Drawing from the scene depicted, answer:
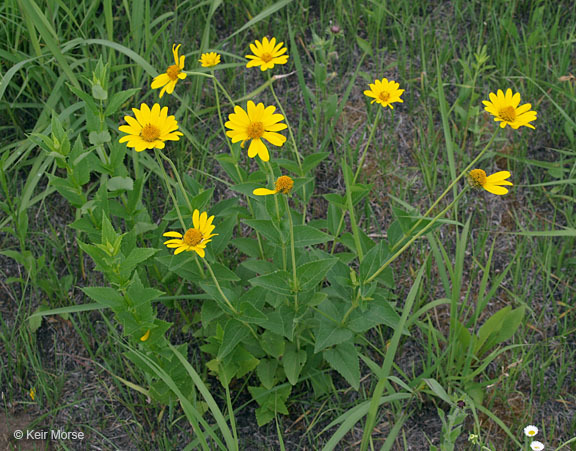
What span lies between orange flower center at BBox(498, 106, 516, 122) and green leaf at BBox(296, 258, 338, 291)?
0.62 metres

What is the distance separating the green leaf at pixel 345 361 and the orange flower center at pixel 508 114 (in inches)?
31.2

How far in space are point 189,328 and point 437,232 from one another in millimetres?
1028

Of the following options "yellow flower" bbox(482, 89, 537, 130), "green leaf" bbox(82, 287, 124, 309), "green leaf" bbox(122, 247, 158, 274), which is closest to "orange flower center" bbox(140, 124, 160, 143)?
"green leaf" bbox(122, 247, 158, 274)

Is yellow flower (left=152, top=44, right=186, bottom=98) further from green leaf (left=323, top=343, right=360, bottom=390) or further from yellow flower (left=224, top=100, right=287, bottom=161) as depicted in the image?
green leaf (left=323, top=343, right=360, bottom=390)

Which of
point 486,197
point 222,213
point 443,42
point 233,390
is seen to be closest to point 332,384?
point 233,390

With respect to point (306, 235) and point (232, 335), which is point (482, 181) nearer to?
point (306, 235)

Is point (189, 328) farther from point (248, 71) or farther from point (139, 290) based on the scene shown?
point (248, 71)

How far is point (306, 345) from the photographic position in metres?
1.85

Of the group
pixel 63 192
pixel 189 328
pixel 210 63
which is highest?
pixel 210 63

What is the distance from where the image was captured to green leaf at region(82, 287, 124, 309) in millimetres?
1465

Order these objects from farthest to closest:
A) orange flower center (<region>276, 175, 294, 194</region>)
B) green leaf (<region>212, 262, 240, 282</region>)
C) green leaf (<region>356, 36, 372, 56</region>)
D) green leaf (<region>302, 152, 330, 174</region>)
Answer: green leaf (<region>356, 36, 372, 56</region>)
green leaf (<region>302, 152, 330, 174</region>)
green leaf (<region>212, 262, 240, 282</region>)
orange flower center (<region>276, 175, 294, 194</region>)

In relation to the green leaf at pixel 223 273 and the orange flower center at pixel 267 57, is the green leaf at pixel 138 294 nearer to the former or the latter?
the green leaf at pixel 223 273

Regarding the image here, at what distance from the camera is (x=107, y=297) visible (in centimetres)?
149

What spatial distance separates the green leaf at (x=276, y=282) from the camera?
1506 millimetres
